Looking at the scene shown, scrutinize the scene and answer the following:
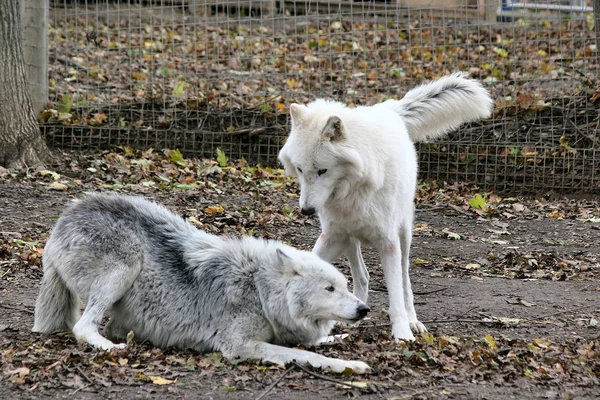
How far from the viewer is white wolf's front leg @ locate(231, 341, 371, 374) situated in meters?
4.59

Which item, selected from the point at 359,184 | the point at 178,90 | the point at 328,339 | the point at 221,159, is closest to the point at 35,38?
the point at 178,90

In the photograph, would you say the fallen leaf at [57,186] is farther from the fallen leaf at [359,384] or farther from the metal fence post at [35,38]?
the fallen leaf at [359,384]

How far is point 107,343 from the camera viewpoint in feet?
16.5

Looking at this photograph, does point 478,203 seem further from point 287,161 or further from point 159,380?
point 159,380

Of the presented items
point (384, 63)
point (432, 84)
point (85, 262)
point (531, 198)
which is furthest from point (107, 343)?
point (384, 63)

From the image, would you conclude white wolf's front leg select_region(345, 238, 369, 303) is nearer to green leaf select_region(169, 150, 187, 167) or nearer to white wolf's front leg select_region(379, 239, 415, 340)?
white wolf's front leg select_region(379, 239, 415, 340)

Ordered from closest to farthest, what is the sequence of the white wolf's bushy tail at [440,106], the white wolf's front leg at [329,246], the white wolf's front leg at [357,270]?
1. the white wolf's front leg at [329,246]
2. the white wolf's front leg at [357,270]
3. the white wolf's bushy tail at [440,106]

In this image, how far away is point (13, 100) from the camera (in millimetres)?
9336

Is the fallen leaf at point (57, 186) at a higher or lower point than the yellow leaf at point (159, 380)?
higher

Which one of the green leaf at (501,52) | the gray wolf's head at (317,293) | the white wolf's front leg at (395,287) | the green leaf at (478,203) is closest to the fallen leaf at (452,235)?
the green leaf at (478,203)

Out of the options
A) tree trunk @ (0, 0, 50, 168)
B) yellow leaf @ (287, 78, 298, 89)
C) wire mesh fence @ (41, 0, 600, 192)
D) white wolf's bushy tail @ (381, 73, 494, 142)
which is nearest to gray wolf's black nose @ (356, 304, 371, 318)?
white wolf's bushy tail @ (381, 73, 494, 142)

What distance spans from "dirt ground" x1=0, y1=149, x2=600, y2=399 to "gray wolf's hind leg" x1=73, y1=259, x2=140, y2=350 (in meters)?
0.15

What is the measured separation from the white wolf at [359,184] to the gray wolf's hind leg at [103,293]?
1.23 metres

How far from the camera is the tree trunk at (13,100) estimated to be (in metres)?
9.23
